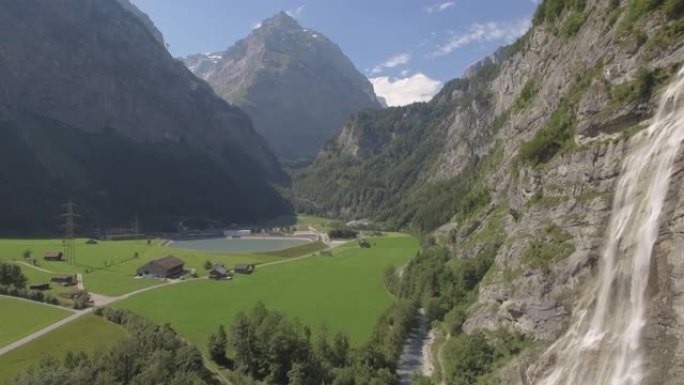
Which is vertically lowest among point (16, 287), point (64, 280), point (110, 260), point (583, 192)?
point (64, 280)

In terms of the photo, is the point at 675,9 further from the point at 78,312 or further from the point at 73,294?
the point at 73,294

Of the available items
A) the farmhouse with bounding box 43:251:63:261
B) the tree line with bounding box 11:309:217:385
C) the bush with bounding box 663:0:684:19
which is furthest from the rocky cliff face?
the farmhouse with bounding box 43:251:63:261

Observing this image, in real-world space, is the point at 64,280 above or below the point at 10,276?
below

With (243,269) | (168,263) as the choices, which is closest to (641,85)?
(243,269)

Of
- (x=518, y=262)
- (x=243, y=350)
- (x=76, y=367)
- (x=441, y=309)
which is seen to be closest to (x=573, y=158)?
(x=518, y=262)

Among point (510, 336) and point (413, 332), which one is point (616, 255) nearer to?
point (510, 336)

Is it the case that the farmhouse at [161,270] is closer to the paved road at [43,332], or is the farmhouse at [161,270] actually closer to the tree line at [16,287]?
the tree line at [16,287]

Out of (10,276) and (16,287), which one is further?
(10,276)
